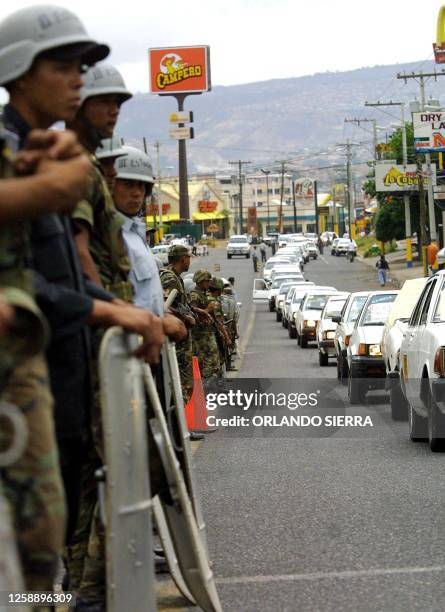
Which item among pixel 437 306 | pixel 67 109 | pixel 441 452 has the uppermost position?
pixel 67 109

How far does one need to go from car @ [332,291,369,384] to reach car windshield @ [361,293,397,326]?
1.25ft

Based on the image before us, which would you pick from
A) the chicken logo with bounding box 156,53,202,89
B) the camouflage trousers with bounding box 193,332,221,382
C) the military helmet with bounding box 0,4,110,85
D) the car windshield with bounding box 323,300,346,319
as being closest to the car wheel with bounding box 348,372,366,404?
the camouflage trousers with bounding box 193,332,221,382

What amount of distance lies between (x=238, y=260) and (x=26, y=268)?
367ft

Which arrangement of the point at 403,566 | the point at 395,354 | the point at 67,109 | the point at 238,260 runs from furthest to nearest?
1. the point at 238,260
2. the point at 395,354
3. the point at 403,566
4. the point at 67,109

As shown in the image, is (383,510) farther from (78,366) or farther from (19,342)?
(19,342)

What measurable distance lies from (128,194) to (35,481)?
3.59m

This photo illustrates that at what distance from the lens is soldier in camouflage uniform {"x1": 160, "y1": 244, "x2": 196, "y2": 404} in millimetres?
12195

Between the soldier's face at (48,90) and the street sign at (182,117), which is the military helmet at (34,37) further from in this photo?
the street sign at (182,117)

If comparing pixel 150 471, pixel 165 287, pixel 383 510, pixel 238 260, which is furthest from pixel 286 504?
pixel 238 260

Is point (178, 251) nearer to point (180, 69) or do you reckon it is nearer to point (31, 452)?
point (31, 452)

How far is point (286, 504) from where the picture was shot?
941 cm

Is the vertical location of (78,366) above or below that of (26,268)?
below

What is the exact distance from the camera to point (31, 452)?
3.49m

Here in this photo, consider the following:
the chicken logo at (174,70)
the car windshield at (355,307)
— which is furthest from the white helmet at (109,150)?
the chicken logo at (174,70)
